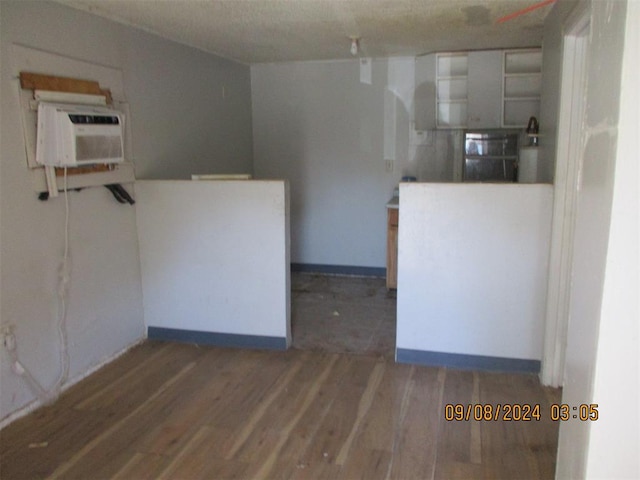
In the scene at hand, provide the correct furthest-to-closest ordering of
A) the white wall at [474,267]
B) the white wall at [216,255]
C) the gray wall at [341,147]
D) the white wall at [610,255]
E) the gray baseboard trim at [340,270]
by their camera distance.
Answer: the gray baseboard trim at [340,270] < the gray wall at [341,147] < the white wall at [216,255] < the white wall at [474,267] < the white wall at [610,255]

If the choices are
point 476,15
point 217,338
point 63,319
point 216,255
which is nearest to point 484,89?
point 476,15

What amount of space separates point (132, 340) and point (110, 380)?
51 centimetres

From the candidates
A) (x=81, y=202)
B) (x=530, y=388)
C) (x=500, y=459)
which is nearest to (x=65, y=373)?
(x=81, y=202)

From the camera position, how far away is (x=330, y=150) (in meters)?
5.32

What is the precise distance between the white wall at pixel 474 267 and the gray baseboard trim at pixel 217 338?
901mm

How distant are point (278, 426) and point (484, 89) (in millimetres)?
3326

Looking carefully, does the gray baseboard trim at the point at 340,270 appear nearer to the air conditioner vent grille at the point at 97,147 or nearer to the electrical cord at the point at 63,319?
the air conditioner vent grille at the point at 97,147

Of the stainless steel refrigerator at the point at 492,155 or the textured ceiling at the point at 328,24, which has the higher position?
the textured ceiling at the point at 328,24

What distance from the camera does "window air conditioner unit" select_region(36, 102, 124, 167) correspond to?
2691mm

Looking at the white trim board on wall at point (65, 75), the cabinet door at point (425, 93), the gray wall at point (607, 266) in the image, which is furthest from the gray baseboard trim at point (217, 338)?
the cabinet door at point (425, 93)

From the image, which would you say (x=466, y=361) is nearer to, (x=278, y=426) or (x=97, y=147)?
(x=278, y=426)

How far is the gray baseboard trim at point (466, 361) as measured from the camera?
3121 mm

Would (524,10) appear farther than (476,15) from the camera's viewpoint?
No

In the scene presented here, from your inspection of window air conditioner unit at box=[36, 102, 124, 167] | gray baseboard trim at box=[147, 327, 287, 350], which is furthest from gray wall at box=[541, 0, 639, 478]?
window air conditioner unit at box=[36, 102, 124, 167]
